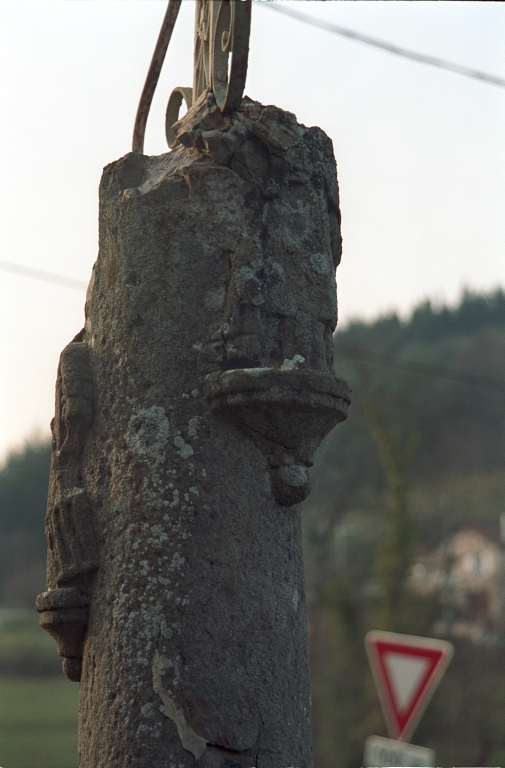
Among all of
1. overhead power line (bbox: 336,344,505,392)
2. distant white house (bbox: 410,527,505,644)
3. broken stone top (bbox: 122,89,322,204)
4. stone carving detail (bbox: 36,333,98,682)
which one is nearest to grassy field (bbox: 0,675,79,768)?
distant white house (bbox: 410,527,505,644)

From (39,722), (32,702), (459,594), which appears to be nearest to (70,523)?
(459,594)

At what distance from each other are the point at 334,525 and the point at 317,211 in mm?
13390

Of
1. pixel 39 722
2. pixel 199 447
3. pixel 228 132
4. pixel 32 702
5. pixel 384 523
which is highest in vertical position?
pixel 384 523

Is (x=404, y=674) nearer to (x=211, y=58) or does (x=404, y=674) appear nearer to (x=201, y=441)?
(x=201, y=441)

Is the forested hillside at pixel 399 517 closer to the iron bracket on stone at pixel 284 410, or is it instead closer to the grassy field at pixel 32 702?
the iron bracket on stone at pixel 284 410

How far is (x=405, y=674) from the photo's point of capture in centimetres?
567

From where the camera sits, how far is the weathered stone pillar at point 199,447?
Result: 1.94 meters

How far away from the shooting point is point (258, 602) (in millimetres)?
1998

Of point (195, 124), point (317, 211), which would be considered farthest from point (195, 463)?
point (195, 124)

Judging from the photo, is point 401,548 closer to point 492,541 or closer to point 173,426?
point 492,541

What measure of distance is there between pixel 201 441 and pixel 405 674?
416cm

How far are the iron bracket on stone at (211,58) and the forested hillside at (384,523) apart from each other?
994 mm

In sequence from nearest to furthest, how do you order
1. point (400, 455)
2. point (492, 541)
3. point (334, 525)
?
point (400, 455), point (334, 525), point (492, 541)

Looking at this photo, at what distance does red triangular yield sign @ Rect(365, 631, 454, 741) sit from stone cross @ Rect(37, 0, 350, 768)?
369 cm
